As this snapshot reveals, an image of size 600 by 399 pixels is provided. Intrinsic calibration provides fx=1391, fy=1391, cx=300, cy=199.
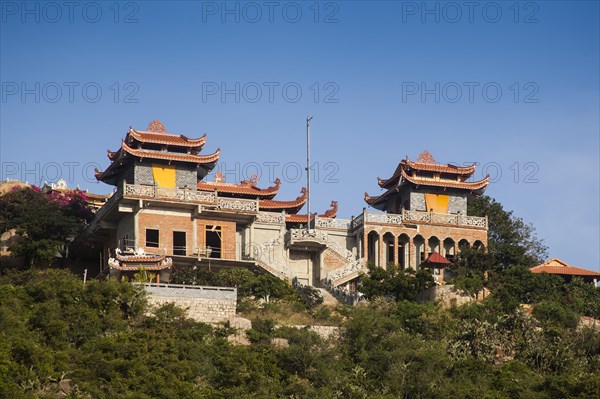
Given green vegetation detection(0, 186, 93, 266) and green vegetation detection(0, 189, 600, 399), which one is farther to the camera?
green vegetation detection(0, 186, 93, 266)

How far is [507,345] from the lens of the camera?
186 ft

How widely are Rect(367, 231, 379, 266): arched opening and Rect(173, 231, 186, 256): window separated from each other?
9996mm

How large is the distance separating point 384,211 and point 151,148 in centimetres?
1420

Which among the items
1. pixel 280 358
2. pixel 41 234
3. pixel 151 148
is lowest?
pixel 280 358

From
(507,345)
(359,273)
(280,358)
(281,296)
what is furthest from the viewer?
(359,273)

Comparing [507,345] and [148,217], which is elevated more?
[148,217]

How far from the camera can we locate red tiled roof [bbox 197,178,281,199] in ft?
232

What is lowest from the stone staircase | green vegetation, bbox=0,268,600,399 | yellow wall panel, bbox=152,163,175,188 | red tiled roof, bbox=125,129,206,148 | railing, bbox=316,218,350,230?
green vegetation, bbox=0,268,600,399

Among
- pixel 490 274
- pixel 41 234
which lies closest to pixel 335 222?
pixel 490 274

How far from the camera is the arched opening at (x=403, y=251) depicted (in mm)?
68938

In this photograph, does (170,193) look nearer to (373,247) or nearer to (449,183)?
(373,247)

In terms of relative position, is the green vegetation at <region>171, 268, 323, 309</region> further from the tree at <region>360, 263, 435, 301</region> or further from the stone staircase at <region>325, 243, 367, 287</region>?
the stone staircase at <region>325, 243, 367, 287</region>

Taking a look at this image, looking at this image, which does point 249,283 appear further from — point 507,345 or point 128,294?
point 507,345

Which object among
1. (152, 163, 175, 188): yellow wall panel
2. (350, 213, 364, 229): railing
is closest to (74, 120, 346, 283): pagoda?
(152, 163, 175, 188): yellow wall panel
